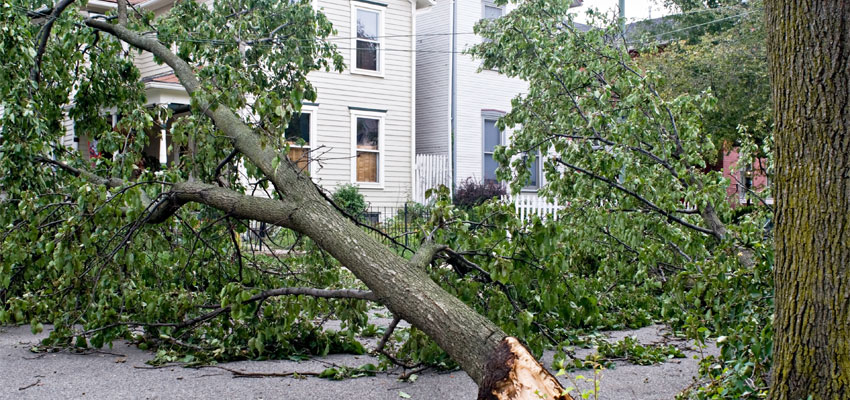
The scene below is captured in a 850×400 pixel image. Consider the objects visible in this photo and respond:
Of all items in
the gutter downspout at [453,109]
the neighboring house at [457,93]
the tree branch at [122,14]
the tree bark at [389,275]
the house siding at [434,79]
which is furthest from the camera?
the house siding at [434,79]

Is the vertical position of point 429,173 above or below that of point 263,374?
above

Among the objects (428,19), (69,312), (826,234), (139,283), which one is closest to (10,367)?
(69,312)

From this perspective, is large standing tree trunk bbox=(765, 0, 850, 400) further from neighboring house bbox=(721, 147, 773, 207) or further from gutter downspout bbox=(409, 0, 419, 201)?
gutter downspout bbox=(409, 0, 419, 201)

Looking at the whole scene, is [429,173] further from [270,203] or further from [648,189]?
[270,203]

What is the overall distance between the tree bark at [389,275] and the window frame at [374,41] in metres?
12.5

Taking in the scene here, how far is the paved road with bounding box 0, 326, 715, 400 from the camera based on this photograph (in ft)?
15.2

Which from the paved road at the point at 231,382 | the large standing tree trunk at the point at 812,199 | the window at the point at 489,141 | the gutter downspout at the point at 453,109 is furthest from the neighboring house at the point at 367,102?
the large standing tree trunk at the point at 812,199

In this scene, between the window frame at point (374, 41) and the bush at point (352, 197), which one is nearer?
the bush at point (352, 197)

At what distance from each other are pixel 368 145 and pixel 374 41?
2504mm

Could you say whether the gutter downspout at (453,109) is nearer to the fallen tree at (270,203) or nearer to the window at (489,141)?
the window at (489,141)

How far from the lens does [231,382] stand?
4.90m

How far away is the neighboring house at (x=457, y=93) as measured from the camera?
64.8 ft

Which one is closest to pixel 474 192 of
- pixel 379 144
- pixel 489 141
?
pixel 379 144

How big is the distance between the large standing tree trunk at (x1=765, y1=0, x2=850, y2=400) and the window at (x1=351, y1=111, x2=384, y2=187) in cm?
1497
